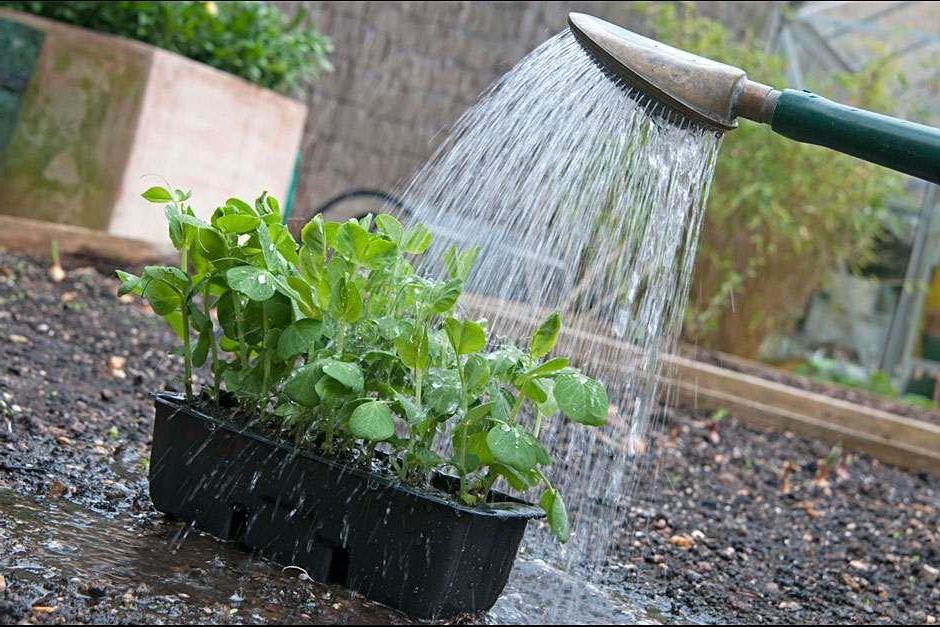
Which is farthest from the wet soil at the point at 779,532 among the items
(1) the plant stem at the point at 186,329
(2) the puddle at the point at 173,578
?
(1) the plant stem at the point at 186,329

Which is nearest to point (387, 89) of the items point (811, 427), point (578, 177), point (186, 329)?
point (811, 427)

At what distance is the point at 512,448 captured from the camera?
1431 millimetres

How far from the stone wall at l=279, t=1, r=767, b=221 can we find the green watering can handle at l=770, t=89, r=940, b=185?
209 inches

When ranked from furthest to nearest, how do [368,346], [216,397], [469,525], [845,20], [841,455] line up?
[845,20] < [841,455] < [216,397] < [368,346] < [469,525]

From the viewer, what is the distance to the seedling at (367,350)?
1462 millimetres

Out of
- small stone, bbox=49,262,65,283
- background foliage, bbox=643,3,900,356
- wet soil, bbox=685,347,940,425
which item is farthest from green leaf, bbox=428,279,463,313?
background foliage, bbox=643,3,900,356

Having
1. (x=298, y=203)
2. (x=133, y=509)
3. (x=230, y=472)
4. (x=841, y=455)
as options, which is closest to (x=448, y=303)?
(x=230, y=472)

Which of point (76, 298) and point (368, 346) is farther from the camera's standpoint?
point (76, 298)

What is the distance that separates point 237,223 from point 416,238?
0.25 metres

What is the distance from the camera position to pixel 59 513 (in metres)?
1.67

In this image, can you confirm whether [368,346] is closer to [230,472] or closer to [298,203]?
[230,472]

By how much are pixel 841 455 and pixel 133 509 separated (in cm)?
276

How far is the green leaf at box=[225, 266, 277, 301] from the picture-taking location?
4.79ft

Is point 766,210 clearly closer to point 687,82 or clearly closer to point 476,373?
point 687,82
